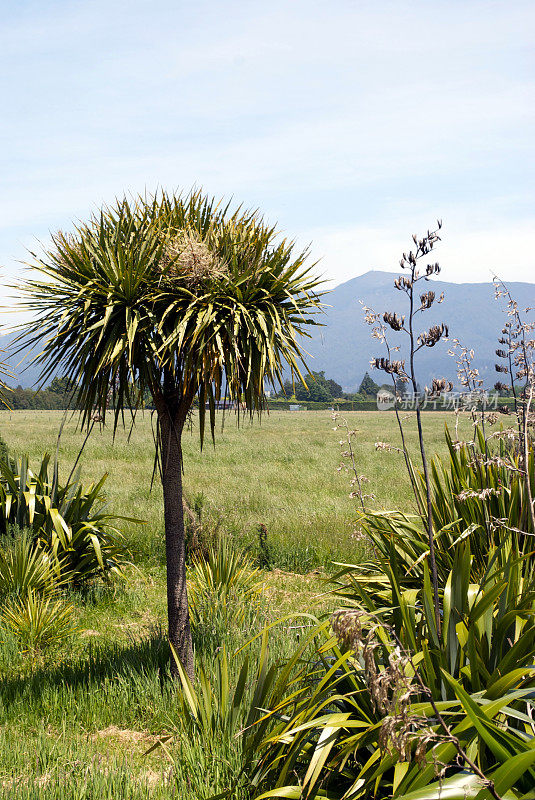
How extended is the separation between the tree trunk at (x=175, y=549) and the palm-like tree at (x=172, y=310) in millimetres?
12

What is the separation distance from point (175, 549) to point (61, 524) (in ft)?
10.2

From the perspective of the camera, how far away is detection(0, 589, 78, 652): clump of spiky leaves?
227 inches

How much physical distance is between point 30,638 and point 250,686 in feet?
9.56

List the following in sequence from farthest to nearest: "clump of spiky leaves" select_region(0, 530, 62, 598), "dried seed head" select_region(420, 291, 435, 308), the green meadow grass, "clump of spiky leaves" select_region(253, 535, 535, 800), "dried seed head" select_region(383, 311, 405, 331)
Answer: the green meadow grass
"clump of spiky leaves" select_region(0, 530, 62, 598)
"dried seed head" select_region(383, 311, 405, 331)
"dried seed head" select_region(420, 291, 435, 308)
"clump of spiky leaves" select_region(253, 535, 535, 800)

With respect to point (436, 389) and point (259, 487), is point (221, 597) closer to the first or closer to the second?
point (436, 389)

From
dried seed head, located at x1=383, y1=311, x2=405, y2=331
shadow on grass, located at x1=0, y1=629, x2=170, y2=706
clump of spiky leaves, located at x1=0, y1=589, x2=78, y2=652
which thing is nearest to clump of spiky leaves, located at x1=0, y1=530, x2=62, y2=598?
clump of spiky leaves, located at x1=0, y1=589, x2=78, y2=652

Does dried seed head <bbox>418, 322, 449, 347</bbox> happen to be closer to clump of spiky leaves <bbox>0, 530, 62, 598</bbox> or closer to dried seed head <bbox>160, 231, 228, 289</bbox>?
dried seed head <bbox>160, 231, 228, 289</bbox>

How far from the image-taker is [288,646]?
4.77 meters

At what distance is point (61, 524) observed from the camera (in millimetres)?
7504

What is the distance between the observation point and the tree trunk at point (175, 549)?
4.95 m

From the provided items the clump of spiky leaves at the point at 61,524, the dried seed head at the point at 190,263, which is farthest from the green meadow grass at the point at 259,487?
the clump of spiky leaves at the point at 61,524

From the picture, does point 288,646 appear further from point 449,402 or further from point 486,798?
point 486,798

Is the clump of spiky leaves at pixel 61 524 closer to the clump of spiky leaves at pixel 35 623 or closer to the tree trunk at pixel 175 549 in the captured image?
the clump of spiky leaves at pixel 35 623

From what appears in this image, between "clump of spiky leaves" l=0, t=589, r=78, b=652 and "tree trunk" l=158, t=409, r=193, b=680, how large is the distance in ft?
5.28
